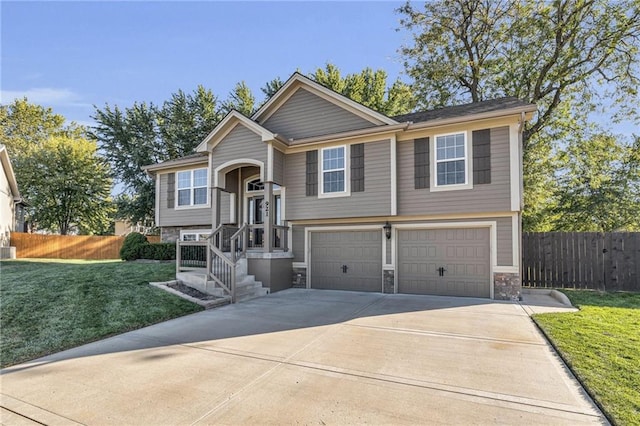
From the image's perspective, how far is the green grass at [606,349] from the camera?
332 cm

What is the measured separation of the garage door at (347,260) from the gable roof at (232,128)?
12.1ft

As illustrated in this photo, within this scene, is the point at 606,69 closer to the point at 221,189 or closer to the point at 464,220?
the point at 464,220

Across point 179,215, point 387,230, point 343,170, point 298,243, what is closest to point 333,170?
point 343,170

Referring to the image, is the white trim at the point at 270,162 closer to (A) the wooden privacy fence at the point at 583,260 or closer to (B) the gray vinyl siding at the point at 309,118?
(B) the gray vinyl siding at the point at 309,118

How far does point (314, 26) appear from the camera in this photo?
12305 millimetres

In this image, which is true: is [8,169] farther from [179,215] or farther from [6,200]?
[179,215]

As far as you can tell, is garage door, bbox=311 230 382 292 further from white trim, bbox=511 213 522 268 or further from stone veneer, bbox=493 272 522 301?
white trim, bbox=511 213 522 268

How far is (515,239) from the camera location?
9.07 meters

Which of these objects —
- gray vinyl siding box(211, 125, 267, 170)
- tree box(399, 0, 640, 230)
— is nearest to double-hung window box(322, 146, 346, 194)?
gray vinyl siding box(211, 125, 267, 170)

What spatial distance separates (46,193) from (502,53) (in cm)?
3227

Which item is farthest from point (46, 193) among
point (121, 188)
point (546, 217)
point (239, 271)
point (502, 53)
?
point (546, 217)

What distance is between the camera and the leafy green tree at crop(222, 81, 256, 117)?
26125mm

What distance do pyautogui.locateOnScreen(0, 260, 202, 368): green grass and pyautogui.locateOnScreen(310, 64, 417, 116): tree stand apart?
18752 mm

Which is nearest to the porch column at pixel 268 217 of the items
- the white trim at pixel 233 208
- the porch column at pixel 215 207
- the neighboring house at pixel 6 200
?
the porch column at pixel 215 207
